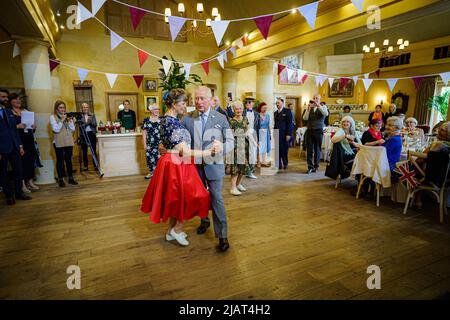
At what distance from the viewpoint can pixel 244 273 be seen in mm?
2107

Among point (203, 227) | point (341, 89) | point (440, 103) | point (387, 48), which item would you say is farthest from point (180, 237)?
point (341, 89)

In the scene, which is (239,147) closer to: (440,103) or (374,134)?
(374,134)

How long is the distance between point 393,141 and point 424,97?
839 cm

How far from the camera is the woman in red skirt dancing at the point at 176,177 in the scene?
2.18 m

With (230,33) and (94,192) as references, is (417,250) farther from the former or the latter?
(230,33)

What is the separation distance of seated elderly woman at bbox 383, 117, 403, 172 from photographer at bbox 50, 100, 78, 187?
17.6ft

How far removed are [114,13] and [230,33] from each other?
3781 mm

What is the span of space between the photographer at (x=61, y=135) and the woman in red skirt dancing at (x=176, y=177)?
126 inches

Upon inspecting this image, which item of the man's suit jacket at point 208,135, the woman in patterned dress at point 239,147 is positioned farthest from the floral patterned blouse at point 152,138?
the man's suit jacket at point 208,135

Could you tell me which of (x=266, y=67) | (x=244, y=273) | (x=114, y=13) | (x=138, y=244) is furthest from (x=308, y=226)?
(x=114, y=13)

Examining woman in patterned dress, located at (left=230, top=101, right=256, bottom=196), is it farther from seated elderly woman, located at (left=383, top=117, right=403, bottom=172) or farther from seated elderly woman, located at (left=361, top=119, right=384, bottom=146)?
seated elderly woman, located at (left=383, top=117, right=403, bottom=172)

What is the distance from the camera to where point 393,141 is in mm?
3582

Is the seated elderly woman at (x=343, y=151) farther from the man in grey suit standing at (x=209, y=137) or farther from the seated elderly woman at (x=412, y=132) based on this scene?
the man in grey suit standing at (x=209, y=137)

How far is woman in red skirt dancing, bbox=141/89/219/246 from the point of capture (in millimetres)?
2182
